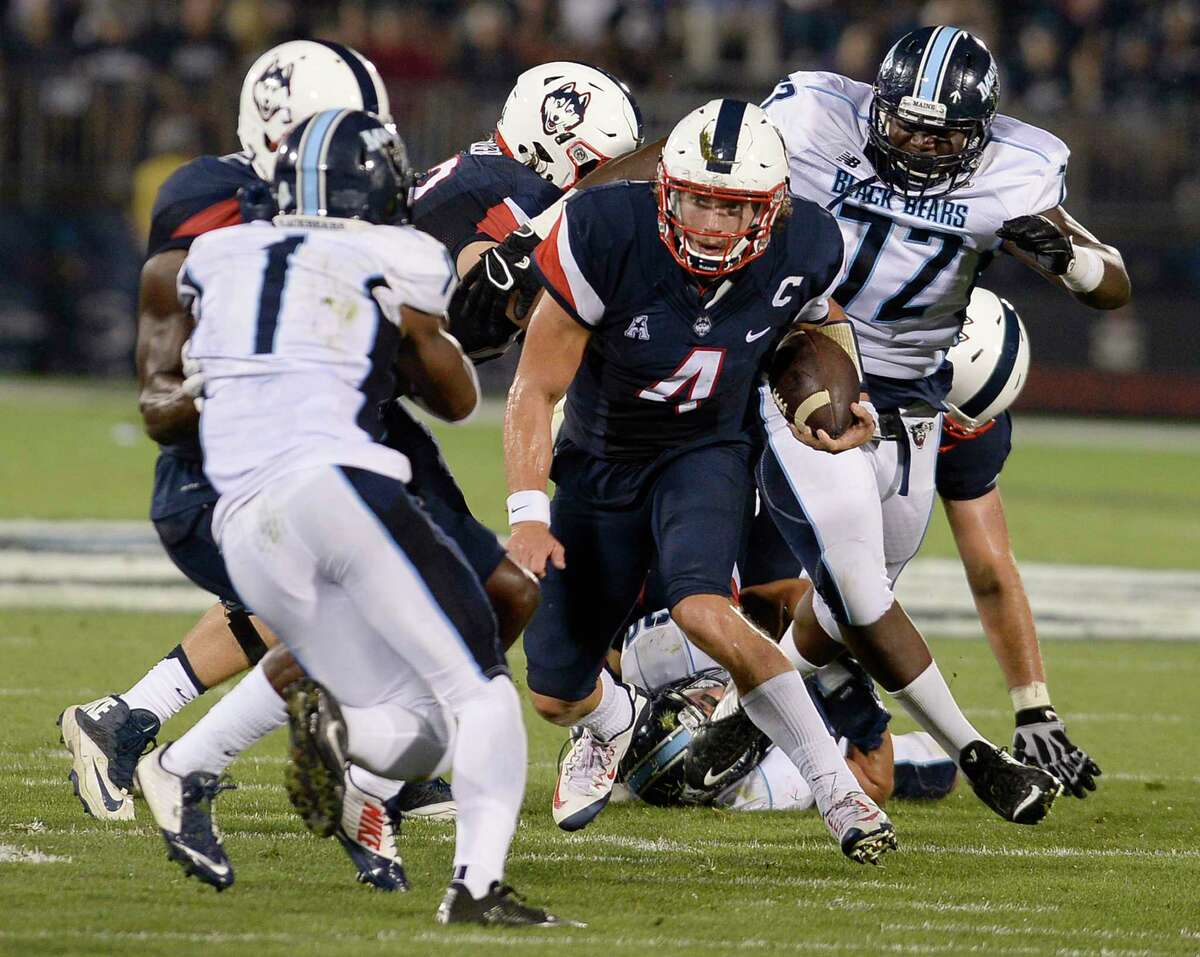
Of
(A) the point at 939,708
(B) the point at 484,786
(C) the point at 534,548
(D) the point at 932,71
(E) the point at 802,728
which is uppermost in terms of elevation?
(D) the point at 932,71

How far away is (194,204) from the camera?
4.01 metres

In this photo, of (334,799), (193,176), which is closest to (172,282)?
(193,176)

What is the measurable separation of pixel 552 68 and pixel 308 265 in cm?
220

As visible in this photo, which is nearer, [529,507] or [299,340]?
[299,340]

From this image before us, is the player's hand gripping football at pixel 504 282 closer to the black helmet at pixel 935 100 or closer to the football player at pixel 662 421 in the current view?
the football player at pixel 662 421

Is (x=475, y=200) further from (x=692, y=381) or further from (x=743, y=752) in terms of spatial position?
(x=743, y=752)

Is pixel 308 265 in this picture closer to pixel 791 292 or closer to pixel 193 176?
pixel 193 176

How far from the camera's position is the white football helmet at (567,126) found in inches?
212

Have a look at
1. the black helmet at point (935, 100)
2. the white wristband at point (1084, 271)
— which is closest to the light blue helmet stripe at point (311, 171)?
the black helmet at point (935, 100)

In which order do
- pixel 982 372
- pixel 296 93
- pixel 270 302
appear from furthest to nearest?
pixel 982 372, pixel 296 93, pixel 270 302

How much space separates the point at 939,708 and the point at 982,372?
43.8 inches

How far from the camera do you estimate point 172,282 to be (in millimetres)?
3916

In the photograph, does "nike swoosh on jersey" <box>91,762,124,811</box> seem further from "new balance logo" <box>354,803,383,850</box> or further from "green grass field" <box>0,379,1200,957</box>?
"new balance logo" <box>354,803,383,850</box>

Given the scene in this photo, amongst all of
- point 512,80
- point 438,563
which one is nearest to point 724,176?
point 438,563
